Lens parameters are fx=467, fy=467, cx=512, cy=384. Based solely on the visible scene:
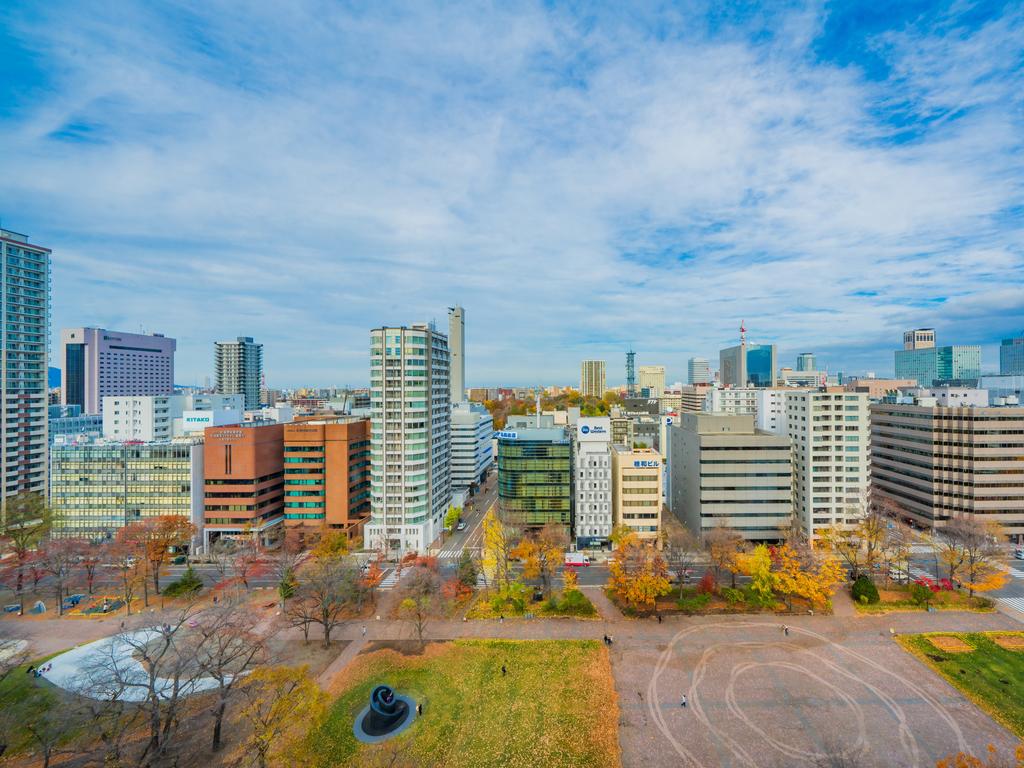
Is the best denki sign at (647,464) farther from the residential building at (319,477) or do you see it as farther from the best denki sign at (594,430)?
the residential building at (319,477)

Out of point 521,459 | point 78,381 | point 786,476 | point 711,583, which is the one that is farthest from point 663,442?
point 78,381

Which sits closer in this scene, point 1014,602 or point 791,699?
point 791,699

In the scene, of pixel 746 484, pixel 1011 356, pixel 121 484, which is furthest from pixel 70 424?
pixel 1011 356

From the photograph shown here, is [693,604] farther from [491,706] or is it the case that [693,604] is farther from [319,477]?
[319,477]

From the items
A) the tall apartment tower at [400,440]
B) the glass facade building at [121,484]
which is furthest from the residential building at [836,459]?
the glass facade building at [121,484]

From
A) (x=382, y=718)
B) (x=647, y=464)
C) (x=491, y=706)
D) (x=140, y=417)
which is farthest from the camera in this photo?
(x=140, y=417)

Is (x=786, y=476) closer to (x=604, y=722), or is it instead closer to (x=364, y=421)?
(x=604, y=722)

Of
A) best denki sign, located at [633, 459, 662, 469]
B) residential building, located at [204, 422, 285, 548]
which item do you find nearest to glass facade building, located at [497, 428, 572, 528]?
best denki sign, located at [633, 459, 662, 469]

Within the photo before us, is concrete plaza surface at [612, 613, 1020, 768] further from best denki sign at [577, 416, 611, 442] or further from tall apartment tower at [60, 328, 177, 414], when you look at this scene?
tall apartment tower at [60, 328, 177, 414]
